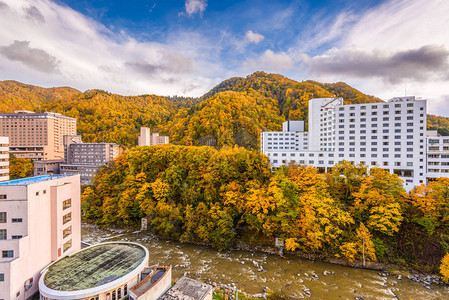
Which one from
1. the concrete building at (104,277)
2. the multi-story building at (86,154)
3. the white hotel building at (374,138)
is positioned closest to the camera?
the concrete building at (104,277)

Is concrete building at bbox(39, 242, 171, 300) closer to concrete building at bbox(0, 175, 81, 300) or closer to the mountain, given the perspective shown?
concrete building at bbox(0, 175, 81, 300)

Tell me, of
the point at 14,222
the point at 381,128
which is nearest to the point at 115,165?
the point at 14,222

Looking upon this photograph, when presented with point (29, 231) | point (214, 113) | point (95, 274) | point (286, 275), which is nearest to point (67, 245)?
point (29, 231)

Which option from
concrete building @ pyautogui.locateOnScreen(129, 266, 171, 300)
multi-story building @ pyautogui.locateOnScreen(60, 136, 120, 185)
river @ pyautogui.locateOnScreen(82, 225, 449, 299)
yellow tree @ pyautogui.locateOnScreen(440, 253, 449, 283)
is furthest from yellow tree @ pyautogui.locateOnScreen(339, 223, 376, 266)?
multi-story building @ pyautogui.locateOnScreen(60, 136, 120, 185)

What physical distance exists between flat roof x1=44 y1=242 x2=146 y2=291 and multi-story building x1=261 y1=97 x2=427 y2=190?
31.1 m

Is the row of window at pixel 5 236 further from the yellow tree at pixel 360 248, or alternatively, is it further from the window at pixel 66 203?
the yellow tree at pixel 360 248

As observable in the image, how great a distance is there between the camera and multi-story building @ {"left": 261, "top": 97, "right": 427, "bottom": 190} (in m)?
33.2

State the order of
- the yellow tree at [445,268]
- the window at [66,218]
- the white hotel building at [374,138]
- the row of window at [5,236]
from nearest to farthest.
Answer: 1. the row of window at [5,236]
2. the window at [66,218]
3. the yellow tree at [445,268]
4. the white hotel building at [374,138]

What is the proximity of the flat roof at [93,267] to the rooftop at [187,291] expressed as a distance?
3.18 m

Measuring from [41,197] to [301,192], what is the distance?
2484cm

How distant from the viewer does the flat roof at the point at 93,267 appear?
12125 mm

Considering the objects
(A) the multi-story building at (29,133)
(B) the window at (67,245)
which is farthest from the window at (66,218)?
(A) the multi-story building at (29,133)

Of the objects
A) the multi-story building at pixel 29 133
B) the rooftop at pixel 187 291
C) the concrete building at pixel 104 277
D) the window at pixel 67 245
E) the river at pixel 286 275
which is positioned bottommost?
the river at pixel 286 275

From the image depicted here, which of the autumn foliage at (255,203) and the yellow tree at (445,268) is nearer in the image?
the yellow tree at (445,268)
